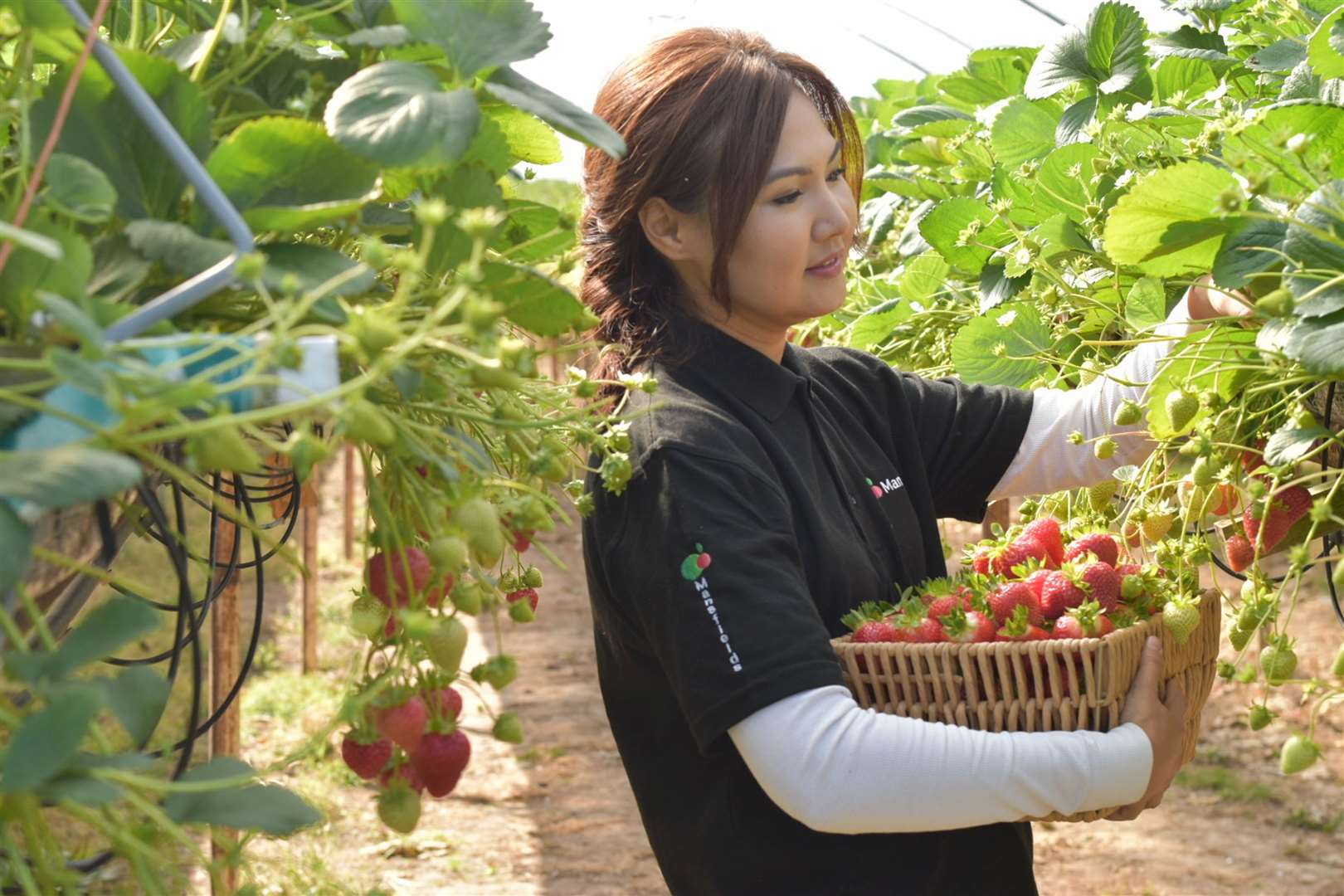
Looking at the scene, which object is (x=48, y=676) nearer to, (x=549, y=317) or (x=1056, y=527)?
(x=549, y=317)

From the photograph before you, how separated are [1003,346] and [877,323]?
44 centimetres

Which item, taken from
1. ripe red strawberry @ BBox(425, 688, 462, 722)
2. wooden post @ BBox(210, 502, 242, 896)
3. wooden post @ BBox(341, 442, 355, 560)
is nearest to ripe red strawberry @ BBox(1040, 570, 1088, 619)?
ripe red strawberry @ BBox(425, 688, 462, 722)

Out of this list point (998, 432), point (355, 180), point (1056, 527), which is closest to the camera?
point (355, 180)

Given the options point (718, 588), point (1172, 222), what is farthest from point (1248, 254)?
point (718, 588)

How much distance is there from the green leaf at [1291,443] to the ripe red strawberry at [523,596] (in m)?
0.55

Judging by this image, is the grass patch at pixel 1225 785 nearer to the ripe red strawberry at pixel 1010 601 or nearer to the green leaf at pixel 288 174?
the ripe red strawberry at pixel 1010 601

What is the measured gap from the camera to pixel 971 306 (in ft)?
5.96

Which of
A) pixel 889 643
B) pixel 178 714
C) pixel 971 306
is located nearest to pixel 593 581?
pixel 889 643

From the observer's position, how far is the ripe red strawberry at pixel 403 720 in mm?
798

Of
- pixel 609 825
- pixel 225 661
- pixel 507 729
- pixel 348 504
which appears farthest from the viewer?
pixel 348 504

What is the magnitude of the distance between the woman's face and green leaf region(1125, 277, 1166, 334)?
0.96 feet

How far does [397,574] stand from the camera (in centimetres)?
85

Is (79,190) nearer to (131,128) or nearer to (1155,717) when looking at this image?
(131,128)

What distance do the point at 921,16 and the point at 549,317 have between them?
3589 mm
